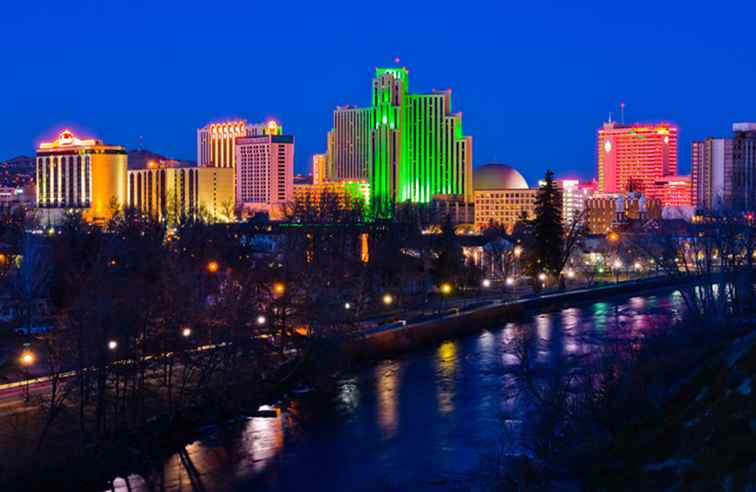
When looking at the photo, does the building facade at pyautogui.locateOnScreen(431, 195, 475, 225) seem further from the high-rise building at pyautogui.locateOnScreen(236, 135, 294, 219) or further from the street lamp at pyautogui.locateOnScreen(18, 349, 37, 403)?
the street lamp at pyautogui.locateOnScreen(18, 349, 37, 403)

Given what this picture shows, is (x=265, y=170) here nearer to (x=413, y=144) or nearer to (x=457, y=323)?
(x=413, y=144)

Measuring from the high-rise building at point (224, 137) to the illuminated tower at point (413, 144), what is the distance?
55.0 feet

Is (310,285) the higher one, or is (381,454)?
(310,285)

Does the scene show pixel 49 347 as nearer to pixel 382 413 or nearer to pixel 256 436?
pixel 256 436

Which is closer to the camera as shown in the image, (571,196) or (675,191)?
(571,196)

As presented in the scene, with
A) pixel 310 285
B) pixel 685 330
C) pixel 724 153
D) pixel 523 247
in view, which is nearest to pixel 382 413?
pixel 685 330

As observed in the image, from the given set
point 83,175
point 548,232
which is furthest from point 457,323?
point 83,175

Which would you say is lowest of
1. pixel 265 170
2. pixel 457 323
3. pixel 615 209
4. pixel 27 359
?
pixel 457 323

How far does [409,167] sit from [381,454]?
102 m

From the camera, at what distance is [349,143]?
131500 millimetres

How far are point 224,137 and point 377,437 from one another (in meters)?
119

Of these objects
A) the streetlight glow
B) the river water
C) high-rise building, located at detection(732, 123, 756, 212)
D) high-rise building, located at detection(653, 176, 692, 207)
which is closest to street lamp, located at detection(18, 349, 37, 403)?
the streetlight glow

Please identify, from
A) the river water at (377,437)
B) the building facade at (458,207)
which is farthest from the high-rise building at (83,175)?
the river water at (377,437)

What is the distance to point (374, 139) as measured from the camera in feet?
387
